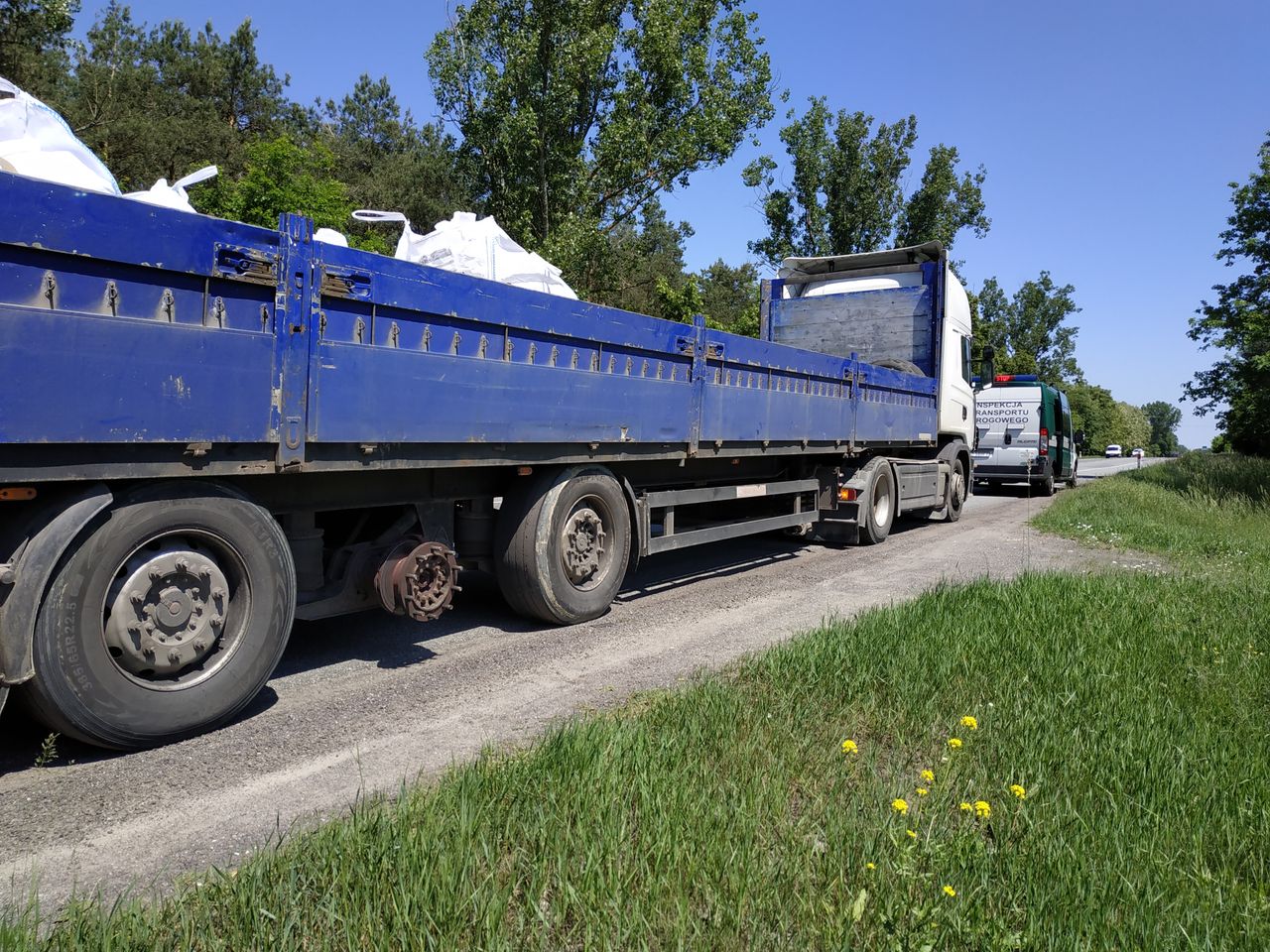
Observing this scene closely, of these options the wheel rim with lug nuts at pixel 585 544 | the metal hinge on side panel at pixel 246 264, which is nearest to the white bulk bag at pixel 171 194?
the metal hinge on side panel at pixel 246 264

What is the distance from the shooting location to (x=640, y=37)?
74.2 feet

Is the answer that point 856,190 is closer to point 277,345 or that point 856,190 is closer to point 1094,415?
point 277,345

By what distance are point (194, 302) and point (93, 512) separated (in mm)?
973

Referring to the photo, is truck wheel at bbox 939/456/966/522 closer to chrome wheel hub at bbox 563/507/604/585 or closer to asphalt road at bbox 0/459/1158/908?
asphalt road at bbox 0/459/1158/908

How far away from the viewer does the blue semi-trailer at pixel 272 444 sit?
10.8 ft

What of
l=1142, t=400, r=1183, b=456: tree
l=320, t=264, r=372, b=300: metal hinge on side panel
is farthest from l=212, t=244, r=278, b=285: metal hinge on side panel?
l=1142, t=400, r=1183, b=456: tree

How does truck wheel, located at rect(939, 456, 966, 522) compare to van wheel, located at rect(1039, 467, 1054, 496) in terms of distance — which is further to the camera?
van wheel, located at rect(1039, 467, 1054, 496)

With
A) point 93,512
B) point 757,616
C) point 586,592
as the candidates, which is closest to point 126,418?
point 93,512

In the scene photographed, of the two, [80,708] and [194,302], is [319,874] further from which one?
[194,302]

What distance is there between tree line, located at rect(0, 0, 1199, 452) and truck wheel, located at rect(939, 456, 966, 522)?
9.68m

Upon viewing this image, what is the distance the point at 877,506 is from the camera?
35.4 feet

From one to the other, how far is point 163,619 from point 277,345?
131 cm

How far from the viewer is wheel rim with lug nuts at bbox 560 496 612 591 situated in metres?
6.04

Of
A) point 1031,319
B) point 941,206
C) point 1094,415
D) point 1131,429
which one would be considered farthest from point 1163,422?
point 941,206
